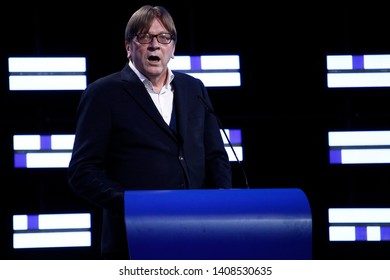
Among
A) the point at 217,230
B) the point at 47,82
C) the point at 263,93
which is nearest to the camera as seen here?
the point at 217,230

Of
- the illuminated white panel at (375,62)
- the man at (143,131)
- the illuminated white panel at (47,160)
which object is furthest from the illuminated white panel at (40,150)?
the man at (143,131)

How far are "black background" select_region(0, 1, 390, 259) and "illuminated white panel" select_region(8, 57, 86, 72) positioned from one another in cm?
6

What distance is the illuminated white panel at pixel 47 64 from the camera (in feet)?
14.6

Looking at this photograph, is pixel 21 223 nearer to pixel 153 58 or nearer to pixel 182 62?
pixel 182 62

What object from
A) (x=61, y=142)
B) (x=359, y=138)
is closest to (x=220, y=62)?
(x=359, y=138)

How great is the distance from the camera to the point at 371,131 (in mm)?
4578

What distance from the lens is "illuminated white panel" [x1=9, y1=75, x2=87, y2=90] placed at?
4.45 metres

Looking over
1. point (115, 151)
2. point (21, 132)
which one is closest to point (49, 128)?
point (21, 132)

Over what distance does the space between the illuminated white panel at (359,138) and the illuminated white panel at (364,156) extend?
4 cm

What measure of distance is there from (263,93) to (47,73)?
1342 millimetres

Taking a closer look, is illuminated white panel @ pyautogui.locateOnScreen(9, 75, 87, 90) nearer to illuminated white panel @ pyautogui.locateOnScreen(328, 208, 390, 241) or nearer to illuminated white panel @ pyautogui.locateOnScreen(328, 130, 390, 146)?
illuminated white panel @ pyautogui.locateOnScreen(328, 130, 390, 146)

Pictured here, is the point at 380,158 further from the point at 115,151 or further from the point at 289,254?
the point at 289,254

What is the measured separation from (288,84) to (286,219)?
3366 millimetres

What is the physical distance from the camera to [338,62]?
15.0ft
